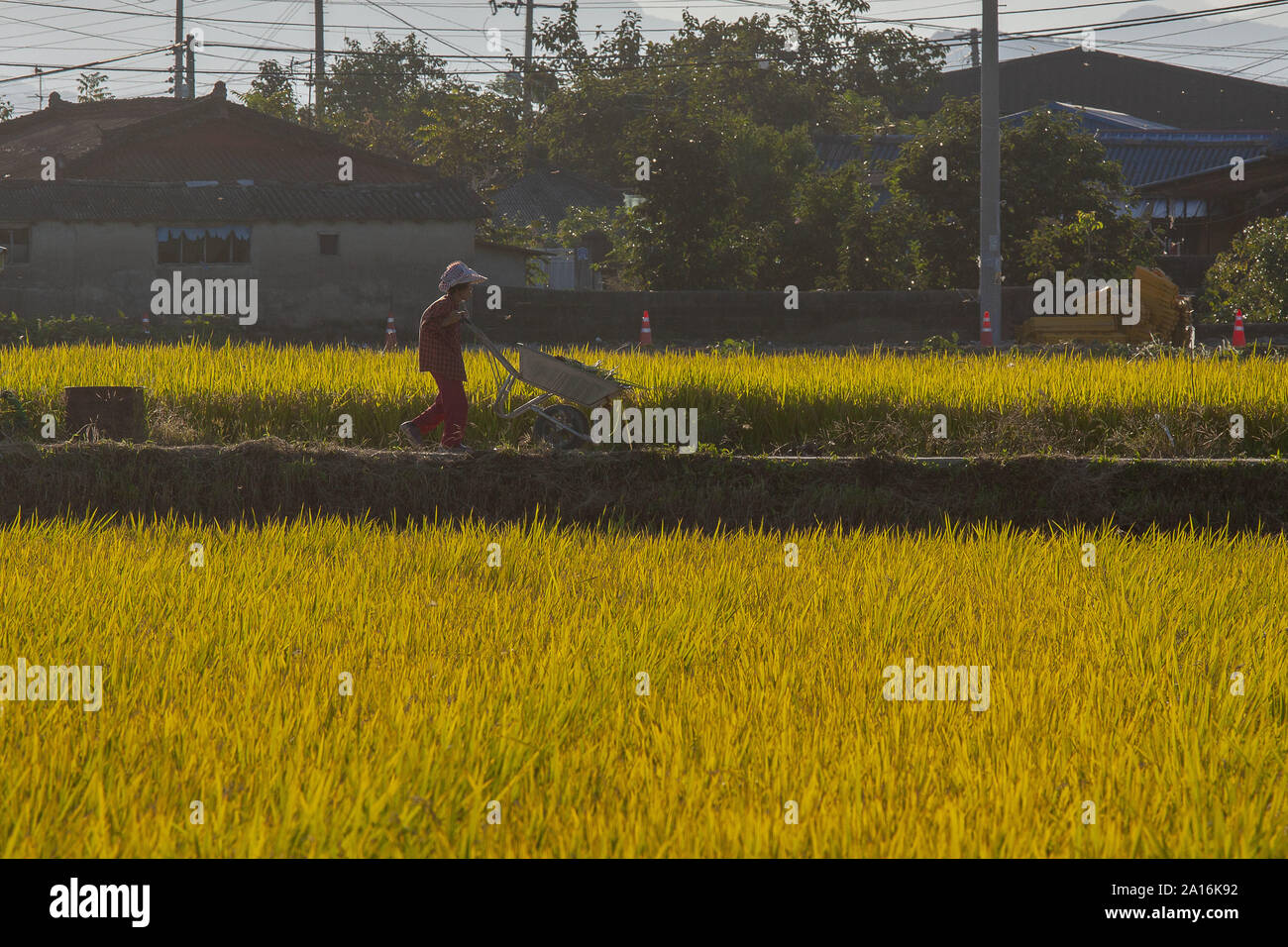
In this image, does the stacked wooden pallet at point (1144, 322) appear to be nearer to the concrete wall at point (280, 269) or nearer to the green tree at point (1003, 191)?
the green tree at point (1003, 191)

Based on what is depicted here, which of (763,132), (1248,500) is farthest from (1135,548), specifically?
(763,132)

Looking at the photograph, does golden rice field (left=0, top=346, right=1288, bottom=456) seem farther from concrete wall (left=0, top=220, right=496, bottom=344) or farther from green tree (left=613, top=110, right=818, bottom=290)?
concrete wall (left=0, top=220, right=496, bottom=344)

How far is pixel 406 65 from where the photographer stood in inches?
2141

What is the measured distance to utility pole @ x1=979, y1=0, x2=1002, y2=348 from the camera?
17.2 m

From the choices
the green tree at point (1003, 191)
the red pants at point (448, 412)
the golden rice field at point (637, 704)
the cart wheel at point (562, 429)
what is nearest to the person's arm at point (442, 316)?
the red pants at point (448, 412)

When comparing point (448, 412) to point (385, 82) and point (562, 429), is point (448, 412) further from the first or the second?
point (385, 82)

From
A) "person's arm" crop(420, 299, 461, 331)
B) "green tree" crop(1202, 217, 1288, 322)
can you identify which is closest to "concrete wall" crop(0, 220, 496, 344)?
"green tree" crop(1202, 217, 1288, 322)

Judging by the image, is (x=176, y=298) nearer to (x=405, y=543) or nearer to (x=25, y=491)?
(x=25, y=491)

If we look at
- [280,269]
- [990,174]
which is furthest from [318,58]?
[990,174]

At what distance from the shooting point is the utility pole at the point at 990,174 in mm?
17250

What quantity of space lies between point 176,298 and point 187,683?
22.9m

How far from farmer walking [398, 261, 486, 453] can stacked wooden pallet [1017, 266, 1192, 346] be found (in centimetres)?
1170

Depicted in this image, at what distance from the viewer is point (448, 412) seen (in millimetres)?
8688

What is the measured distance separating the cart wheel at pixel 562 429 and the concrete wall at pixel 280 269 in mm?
16445
